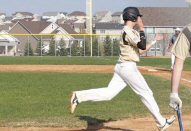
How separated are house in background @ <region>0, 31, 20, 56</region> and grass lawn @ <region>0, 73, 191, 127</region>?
33280mm

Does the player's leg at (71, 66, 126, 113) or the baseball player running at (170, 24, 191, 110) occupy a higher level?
the baseball player running at (170, 24, 191, 110)

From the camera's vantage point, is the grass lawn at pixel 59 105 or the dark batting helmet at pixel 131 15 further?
the grass lawn at pixel 59 105

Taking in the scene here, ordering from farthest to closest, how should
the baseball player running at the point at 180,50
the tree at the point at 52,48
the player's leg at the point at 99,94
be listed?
the tree at the point at 52,48, the player's leg at the point at 99,94, the baseball player running at the point at 180,50

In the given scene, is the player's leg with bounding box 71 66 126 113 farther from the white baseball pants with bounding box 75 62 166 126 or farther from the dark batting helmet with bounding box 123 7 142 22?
the dark batting helmet with bounding box 123 7 142 22

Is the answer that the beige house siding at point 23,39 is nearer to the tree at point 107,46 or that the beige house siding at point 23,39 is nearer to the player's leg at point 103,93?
the tree at point 107,46

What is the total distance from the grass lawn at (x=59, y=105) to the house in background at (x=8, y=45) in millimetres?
33280

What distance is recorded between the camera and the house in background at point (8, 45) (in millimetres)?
50609

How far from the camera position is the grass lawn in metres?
9.76

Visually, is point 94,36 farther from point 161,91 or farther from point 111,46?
point 161,91

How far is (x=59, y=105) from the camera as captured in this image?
11906mm

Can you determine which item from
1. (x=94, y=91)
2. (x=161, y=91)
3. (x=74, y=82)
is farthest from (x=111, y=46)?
(x=94, y=91)

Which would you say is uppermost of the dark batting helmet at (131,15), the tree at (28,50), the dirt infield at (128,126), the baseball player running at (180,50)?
the dark batting helmet at (131,15)

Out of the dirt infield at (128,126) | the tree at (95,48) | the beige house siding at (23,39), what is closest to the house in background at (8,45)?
the beige house siding at (23,39)

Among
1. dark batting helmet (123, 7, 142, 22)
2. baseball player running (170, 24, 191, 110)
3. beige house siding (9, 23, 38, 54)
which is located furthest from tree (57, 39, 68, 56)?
baseball player running (170, 24, 191, 110)
